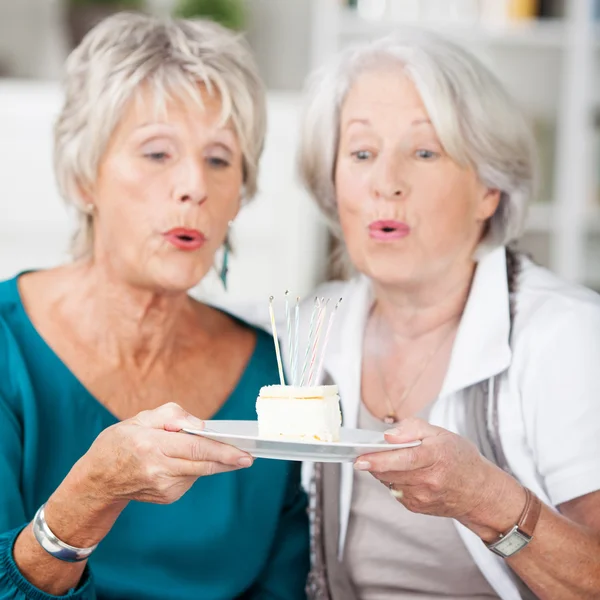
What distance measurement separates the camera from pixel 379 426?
4.82ft

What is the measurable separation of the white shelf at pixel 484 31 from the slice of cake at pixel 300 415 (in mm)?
2240

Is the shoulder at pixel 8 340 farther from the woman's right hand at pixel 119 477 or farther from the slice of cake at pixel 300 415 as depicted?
the slice of cake at pixel 300 415

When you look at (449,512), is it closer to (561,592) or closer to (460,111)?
(561,592)

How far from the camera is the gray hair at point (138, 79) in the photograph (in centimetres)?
138

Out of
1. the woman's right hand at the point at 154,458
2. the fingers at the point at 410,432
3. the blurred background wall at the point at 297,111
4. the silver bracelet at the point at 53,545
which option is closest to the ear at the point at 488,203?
the fingers at the point at 410,432

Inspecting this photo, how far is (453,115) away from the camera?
1418 mm

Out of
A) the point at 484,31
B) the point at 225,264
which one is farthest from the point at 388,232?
the point at 484,31

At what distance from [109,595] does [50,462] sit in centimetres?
21

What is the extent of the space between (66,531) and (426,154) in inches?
30.5

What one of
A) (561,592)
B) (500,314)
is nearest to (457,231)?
(500,314)

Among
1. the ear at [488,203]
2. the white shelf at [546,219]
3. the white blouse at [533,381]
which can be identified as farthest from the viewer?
the white shelf at [546,219]

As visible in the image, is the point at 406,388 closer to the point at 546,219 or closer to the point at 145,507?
the point at 145,507

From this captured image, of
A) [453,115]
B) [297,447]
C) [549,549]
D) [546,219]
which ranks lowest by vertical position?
[546,219]

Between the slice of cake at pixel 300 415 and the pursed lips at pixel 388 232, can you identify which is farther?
the pursed lips at pixel 388 232
